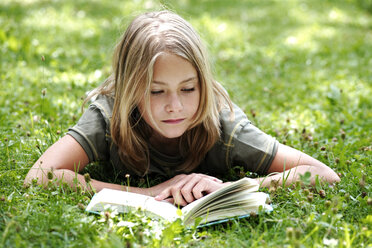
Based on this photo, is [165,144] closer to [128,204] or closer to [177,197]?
[177,197]

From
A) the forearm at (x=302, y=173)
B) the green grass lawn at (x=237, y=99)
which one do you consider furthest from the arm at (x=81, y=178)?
the forearm at (x=302, y=173)

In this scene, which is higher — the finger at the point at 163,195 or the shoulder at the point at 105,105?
the shoulder at the point at 105,105

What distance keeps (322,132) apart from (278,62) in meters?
2.29

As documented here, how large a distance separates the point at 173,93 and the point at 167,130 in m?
0.25

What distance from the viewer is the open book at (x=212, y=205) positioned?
2371 millimetres

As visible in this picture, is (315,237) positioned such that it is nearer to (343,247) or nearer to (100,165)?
(343,247)

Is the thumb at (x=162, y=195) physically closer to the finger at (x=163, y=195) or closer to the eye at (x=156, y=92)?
the finger at (x=163, y=195)

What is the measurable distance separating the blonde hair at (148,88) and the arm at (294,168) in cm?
40

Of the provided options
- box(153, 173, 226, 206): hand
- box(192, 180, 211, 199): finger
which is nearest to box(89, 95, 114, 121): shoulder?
box(153, 173, 226, 206): hand

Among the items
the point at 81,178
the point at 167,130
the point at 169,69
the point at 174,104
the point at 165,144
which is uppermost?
the point at 169,69

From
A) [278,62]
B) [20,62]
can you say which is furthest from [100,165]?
[278,62]

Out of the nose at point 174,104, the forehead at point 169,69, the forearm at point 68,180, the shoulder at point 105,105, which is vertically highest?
the forehead at point 169,69

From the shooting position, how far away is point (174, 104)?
2703 mm

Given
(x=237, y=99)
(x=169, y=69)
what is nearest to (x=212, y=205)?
(x=169, y=69)
